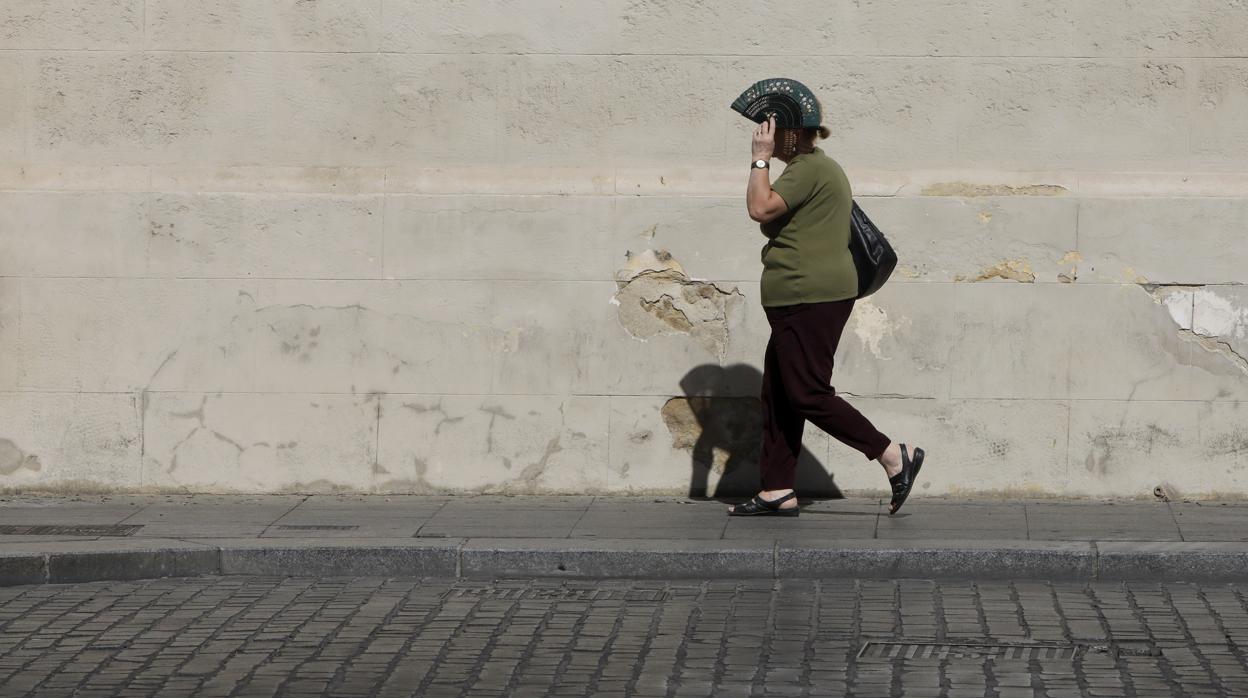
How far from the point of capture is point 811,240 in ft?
25.6

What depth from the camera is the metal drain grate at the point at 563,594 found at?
22.1ft

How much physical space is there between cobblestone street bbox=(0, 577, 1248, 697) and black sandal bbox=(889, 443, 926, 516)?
0.89m

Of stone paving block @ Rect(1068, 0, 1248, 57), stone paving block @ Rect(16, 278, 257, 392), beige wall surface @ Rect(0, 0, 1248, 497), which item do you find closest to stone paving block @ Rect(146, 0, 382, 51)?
beige wall surface @ Rect(0, 0, 1248, 497)

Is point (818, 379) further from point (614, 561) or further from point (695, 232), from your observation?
point (614, 561)

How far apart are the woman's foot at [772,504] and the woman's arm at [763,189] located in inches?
46.3

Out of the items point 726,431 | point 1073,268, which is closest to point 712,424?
point 726,431

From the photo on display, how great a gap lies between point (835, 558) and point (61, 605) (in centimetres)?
287

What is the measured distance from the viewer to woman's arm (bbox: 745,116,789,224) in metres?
7.61

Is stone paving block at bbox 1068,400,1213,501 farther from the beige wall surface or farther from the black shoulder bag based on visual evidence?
the black shoulder bag

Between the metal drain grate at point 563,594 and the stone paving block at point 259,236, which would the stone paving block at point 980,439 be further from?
the stone paving block at point 259,236

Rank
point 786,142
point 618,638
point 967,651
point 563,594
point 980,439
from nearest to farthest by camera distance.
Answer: point 967,651
point 618,638
point 563,594
point 786,142
point 980,439

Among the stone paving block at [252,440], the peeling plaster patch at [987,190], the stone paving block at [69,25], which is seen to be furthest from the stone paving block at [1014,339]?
the stone paving block at [69,25]

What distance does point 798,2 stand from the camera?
8508 mm

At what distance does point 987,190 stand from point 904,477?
60.0 inches
